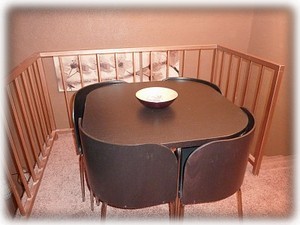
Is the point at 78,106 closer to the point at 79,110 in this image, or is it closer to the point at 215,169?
the point at 79,110

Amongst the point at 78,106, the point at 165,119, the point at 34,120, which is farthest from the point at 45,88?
the point at 165,119

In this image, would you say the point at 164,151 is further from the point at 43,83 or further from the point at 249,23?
the point at 249,23

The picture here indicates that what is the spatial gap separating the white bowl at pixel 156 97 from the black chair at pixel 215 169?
40 centimetres

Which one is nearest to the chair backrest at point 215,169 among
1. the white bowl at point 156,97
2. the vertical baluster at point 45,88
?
the white bowl at point 156,97

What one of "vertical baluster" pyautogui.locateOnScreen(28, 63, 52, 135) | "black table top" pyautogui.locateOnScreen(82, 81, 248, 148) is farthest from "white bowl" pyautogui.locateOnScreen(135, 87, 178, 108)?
"vertical baluster" pyautogui.locateOnScreen(28, 63, 52, 135)

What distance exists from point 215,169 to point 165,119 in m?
0.36

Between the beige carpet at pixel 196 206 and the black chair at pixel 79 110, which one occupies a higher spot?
the black chair at pixel 79 110

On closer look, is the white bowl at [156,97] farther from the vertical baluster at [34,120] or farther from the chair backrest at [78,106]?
the vertical baluster at [34,120]

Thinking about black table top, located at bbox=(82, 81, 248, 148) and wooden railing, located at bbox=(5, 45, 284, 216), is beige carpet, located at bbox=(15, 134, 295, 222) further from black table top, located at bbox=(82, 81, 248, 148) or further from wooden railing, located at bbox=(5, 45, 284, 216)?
black table top, located at bbox=(82, 81, 248, 148)

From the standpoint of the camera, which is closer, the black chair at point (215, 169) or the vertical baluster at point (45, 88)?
the black chair at point (215, 169)

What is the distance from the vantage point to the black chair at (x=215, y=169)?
2.95ft

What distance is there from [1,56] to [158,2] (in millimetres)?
1607

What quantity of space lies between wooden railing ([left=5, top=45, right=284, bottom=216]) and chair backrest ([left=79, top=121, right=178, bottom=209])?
2.85 feet

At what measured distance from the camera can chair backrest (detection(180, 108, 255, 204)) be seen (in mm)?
900
